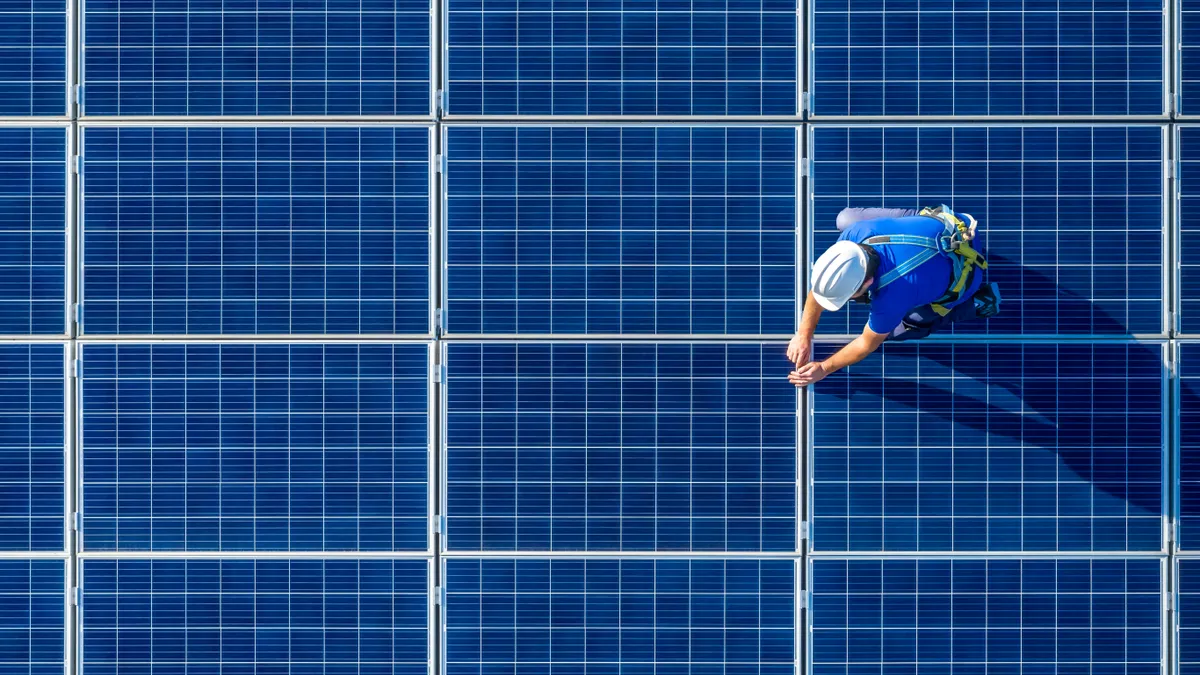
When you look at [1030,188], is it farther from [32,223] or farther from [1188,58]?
[32,223]

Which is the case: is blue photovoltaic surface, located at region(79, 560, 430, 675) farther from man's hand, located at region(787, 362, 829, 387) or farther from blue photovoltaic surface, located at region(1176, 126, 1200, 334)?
blue photovoltaic surface, located at region(1176, 126, 1200, 334)

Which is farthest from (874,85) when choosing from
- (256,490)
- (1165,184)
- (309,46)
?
(256,490)

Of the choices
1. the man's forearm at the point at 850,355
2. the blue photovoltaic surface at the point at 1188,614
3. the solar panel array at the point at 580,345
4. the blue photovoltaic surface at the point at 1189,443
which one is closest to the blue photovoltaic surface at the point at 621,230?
the solar panel array at the point at 580,345

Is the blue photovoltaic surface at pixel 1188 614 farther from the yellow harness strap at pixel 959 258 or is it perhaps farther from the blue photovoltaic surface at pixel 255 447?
the blue photovoltaic surface at pixel 255 447

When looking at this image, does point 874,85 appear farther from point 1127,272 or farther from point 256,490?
point 256,490

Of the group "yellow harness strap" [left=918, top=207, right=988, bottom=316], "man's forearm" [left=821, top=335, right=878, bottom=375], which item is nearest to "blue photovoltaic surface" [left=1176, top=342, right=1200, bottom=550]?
"yellow harness strap" [left=918, top=207, right=988, bottom=316]

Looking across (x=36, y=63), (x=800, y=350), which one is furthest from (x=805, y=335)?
(x=36, y=63)

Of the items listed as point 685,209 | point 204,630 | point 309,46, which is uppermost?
point 309,46
